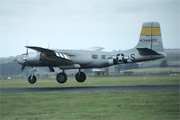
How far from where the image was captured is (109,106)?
19172 millimetres

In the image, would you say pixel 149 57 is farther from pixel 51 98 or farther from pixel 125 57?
pixel 51 98

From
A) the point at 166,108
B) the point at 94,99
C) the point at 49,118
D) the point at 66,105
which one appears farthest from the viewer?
the point at 94,99

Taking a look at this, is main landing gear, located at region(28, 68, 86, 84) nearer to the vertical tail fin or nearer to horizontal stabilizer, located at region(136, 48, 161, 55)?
horizontal stabilizer, located at region(136, 48, 161, 55)

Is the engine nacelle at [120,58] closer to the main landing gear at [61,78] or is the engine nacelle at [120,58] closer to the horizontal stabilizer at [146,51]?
the horizontal stabilizer at [146,51]

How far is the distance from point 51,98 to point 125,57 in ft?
46.2

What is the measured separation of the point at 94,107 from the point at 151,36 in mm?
18151

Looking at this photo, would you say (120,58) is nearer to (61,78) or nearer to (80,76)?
(80,76)

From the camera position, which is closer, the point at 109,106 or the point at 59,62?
the point at 109,106

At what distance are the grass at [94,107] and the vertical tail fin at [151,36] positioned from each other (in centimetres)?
1185

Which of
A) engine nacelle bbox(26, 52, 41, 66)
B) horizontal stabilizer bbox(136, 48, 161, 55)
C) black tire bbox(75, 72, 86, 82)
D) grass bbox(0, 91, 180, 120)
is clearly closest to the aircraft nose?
engine nacelle bbox(26, 52, 41, 66)

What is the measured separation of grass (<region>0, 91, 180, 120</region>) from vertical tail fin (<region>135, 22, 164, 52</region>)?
11.9 metres

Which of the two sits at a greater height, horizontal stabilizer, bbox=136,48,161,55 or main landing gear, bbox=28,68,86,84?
horizontal stabilizer, bbox=136,48,161,55

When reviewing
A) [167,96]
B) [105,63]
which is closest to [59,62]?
[105,63]

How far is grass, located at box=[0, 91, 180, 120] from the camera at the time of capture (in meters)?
16.4
